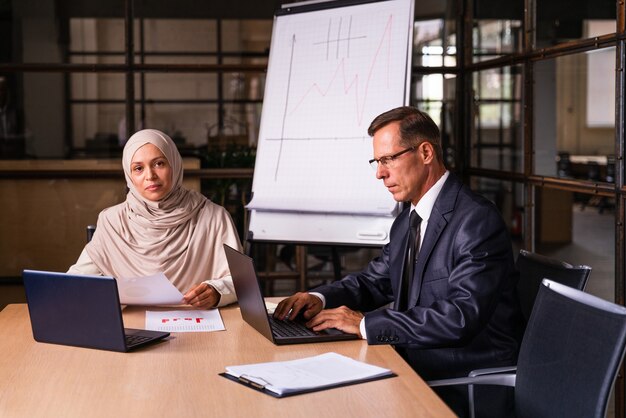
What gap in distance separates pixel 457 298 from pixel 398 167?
1.32 ft

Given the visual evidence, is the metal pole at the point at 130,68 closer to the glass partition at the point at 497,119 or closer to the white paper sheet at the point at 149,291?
the glass partition at the point at 497,119

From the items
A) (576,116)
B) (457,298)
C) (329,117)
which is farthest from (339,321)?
(576,116)

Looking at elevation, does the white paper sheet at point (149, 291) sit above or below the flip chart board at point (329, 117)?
below

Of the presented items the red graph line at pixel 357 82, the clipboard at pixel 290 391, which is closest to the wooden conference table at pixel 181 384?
the clipboard at pixel 290 391

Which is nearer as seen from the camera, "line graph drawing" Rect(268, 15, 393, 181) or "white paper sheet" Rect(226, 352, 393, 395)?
"white paper sheet" Rect(226, 352, 393, 395)

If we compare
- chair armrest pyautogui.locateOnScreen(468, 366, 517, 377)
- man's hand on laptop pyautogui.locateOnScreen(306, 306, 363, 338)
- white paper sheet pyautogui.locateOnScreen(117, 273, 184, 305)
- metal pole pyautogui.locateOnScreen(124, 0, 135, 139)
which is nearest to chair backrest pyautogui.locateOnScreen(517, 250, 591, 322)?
chair armrest pyautogui.locateOnScreen(468, 366, 517, 377)

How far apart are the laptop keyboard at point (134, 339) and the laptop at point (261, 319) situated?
0.90ft

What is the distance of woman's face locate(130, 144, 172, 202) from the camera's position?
285cm

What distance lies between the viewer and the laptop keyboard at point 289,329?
212cm

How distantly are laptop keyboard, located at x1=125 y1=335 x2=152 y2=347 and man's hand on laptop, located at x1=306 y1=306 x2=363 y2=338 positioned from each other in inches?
16.3

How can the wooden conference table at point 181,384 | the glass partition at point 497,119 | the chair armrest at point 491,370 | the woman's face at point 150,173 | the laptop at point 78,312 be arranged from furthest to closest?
the glass partition at point 497,119, the woman's face at point 150,173, the chair armrest at point 491,370, the laptop at point 78,312, the wooden conference table at point 181,384

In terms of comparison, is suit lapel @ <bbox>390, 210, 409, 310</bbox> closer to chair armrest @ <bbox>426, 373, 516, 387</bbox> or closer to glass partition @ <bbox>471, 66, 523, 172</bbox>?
chair armrest @ <bbox>426, 373, 516, 387</bbox>

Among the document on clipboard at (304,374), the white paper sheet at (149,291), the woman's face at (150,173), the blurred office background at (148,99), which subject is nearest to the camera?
the document on clipboard at (304,374)

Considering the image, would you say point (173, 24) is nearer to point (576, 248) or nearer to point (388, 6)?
point (388, 6)
